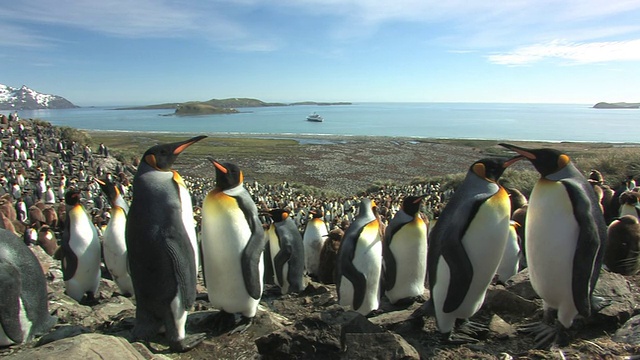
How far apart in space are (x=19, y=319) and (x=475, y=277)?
431cm

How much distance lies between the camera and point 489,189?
393 centimetres

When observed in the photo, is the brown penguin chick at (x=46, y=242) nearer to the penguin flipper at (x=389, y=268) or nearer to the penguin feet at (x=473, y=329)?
the penguin flipper at (x=389, y=268)

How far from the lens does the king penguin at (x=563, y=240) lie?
358cm

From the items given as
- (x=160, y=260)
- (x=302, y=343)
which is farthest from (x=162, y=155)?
(x=302, y=343)

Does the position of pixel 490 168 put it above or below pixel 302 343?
above

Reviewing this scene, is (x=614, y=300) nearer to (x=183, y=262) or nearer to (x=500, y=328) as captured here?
(x=500, y=328)

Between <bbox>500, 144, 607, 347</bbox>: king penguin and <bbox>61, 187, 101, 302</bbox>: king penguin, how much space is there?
19.1 ft

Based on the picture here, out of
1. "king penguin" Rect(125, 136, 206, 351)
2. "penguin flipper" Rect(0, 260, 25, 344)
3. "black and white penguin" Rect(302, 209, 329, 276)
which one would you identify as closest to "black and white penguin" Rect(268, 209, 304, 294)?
"black and white penguin" Rect(302, 209, 329, 276)

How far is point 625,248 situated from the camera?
5.67 meters

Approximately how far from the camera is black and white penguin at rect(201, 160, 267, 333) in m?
4.41

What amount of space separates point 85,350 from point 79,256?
3946 mm

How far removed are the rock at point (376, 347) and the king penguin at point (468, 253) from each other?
3.10 feet

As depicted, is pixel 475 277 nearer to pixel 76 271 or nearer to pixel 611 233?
pixel 611 233

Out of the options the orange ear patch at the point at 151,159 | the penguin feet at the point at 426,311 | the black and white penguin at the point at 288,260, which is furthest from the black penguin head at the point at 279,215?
the penguin feet at the point at 426,311
